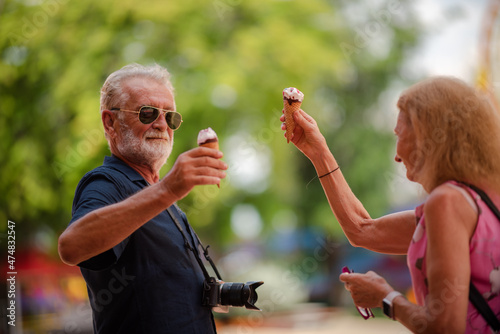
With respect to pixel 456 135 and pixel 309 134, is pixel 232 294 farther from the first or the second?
pixel 456 135

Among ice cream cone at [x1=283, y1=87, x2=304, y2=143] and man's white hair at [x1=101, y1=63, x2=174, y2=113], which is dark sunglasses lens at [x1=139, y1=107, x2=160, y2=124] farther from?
ice cream cone at [x1=283, y1=87, x2=304, y2=143]

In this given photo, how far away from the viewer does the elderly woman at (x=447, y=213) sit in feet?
5.97

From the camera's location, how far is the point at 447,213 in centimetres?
185

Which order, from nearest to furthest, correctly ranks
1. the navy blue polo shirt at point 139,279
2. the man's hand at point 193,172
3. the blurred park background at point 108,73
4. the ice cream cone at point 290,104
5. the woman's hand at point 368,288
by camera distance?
1. the man's hand at point 193,172
2. the woman's hand at point 368,288
3. the navy blue polo shirt at point 139,279
4. the ice cream cone at point 290,104
5. the blurred park background at point 108,73

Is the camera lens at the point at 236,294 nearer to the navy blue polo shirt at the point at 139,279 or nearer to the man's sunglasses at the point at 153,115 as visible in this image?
the navy blue polo shirt at the point at 139,279

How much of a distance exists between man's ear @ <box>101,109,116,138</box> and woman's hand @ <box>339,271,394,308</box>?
4.29ft

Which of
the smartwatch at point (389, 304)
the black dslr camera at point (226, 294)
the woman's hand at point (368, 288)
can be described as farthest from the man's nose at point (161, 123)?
the smartwatch at point (389, 304)

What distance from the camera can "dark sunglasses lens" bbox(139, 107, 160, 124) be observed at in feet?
8.55

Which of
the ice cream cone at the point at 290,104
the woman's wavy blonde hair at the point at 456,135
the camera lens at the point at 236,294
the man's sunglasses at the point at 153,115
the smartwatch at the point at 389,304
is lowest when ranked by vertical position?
the smartwatch at the point at 389,304

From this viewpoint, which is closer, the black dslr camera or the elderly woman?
the elderly woman

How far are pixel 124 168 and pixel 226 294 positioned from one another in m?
0.75

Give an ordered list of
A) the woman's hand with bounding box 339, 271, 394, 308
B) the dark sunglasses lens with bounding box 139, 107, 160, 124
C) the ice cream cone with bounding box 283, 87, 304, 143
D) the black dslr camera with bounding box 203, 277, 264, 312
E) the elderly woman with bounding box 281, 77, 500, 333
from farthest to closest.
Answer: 1. the ice cream cone with bounding box 283, 87, 304, 143
2. the dark sunglasses lens with bounding box 139, 107, 160, 124
3. the black dslr camera with bounding box 203, 277, 264, 312
4. the woman's hand with bounding box 339, 271, 394, 308
5. the elderly woman with bounding box 281, 77, 500, 333

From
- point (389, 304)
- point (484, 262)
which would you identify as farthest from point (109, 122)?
point (484, 262)

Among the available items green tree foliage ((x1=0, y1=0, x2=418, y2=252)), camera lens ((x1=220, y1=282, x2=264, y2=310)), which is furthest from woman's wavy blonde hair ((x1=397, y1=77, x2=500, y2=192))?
green tree foliage ((x1=0, y1=0, x2=418, y2=252))
